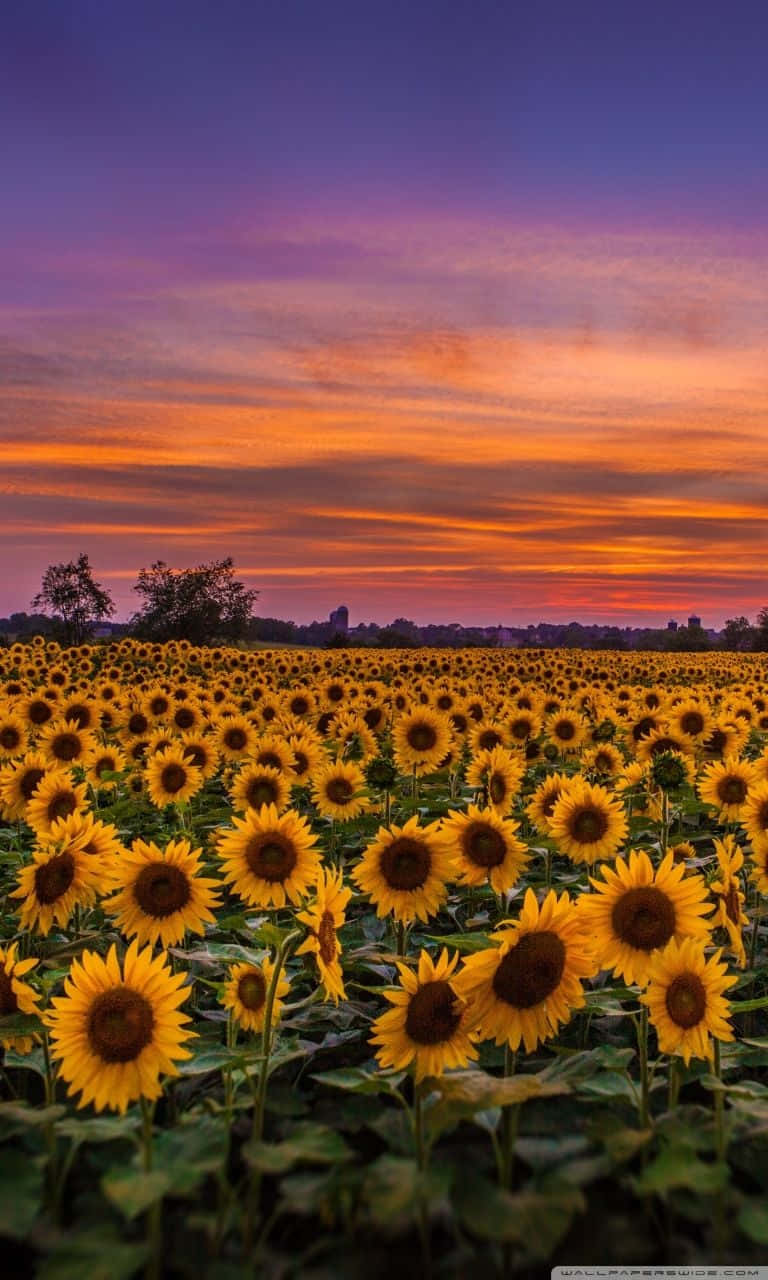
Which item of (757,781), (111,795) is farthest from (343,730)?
(757,781)

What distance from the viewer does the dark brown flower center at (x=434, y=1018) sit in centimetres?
385

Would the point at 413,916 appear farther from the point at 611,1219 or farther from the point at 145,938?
the point at 611,1219

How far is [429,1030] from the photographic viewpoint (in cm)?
384

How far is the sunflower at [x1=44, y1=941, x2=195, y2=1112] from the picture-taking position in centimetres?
347

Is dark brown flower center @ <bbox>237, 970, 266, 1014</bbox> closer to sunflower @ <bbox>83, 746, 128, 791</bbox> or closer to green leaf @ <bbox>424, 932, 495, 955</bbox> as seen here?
green leaf @ <bbox>424, 932, 495, 955</bbox>

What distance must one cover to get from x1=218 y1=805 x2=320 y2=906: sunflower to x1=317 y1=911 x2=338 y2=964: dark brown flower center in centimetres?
90

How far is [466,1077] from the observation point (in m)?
3.40

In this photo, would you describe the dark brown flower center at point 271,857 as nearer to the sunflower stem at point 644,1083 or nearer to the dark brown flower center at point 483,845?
the dark brown flower center at point 483,845

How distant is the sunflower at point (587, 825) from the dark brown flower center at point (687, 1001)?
3.09m

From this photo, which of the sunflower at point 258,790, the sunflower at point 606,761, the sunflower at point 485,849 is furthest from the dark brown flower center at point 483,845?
the sunflower at point 606,761

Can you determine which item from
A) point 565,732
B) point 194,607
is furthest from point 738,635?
point 565,732

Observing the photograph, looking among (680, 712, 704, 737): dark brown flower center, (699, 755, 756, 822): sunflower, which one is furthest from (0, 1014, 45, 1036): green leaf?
(680, 712, 704, 737): dark brown flower center

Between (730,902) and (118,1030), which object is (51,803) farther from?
(730,902)

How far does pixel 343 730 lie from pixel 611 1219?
27.8 ft
